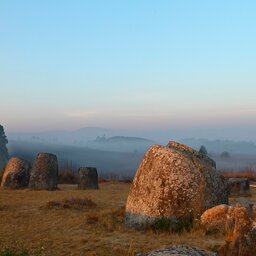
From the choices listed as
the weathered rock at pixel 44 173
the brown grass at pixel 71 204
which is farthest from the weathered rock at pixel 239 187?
the brown grass at pixel 71 204

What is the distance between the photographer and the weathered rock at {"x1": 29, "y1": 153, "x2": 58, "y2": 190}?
84.6ft

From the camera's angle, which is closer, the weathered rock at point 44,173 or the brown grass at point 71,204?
the brown grass at point 71,204

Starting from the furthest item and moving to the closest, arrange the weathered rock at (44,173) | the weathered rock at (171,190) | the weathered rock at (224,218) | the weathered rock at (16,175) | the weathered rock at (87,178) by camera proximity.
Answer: the weathered rock at (16,175) < the weathered rock at (87,178) < the weathered rock at (44,173) < the weathered rock at (171,190) < the weathered rock at (224,218)

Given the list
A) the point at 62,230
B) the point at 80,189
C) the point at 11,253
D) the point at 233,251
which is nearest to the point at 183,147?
the point at 62,230

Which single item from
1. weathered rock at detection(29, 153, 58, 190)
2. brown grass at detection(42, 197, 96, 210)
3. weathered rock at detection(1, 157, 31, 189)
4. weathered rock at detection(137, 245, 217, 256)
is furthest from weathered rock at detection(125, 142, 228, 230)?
weathered rock at detection(1, 157, 31, 189)

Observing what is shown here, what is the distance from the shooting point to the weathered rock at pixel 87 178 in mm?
26797

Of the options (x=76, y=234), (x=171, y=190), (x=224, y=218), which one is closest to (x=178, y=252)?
(x=224, y=218)

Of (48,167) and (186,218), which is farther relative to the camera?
(48,167)

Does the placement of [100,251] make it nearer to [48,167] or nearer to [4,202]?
[4,202]

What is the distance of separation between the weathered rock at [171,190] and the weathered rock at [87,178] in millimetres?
13642

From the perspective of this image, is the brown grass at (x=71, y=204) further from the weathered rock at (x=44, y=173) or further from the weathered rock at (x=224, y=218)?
the weathered rock at (x=44, y=173)

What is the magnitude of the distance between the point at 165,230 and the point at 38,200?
8.98 m

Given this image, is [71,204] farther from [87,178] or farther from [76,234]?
[87,178]

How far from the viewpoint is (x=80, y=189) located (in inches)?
1046
